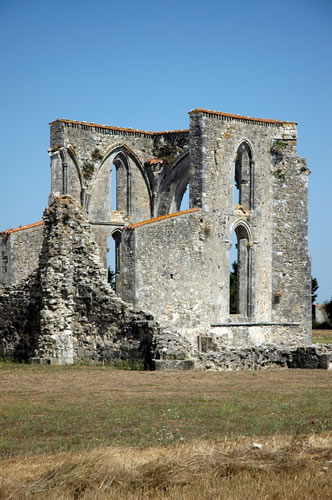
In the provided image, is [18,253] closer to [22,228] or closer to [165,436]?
[22,228]

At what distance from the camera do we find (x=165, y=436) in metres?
10.9

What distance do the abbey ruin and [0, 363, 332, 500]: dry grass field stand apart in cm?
324

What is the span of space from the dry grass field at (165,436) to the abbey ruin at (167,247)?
3240 millimetres

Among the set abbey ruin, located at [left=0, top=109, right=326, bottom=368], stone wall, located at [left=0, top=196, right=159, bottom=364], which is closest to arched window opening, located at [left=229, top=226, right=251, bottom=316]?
abbey ruin, located at [left=0, top=109, right=326, bottom=368]

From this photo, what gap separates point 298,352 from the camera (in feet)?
70.4

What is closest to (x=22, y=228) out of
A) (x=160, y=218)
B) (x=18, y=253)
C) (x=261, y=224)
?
(x=18, y=253)

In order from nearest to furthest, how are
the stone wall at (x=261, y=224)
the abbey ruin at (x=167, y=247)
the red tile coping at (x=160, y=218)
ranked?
the abbey ruin at (x=167, y=247) < the red tile coping at (x=160, y=218) < the stone wall at (x=261, y=224)

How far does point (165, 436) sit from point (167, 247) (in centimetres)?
Answer: 1617

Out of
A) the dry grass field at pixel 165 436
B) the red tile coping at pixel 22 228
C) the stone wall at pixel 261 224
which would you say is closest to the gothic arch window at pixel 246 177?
the stone wall at pixel 261 224

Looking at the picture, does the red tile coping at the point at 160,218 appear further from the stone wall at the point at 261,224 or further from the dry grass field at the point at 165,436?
the dry grass field at the point at 165,436

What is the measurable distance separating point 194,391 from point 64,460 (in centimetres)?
671

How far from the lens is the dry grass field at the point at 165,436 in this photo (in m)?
8.21

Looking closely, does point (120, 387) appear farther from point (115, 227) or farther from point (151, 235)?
point (115, 227)

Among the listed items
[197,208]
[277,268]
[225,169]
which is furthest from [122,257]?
[277,268]
